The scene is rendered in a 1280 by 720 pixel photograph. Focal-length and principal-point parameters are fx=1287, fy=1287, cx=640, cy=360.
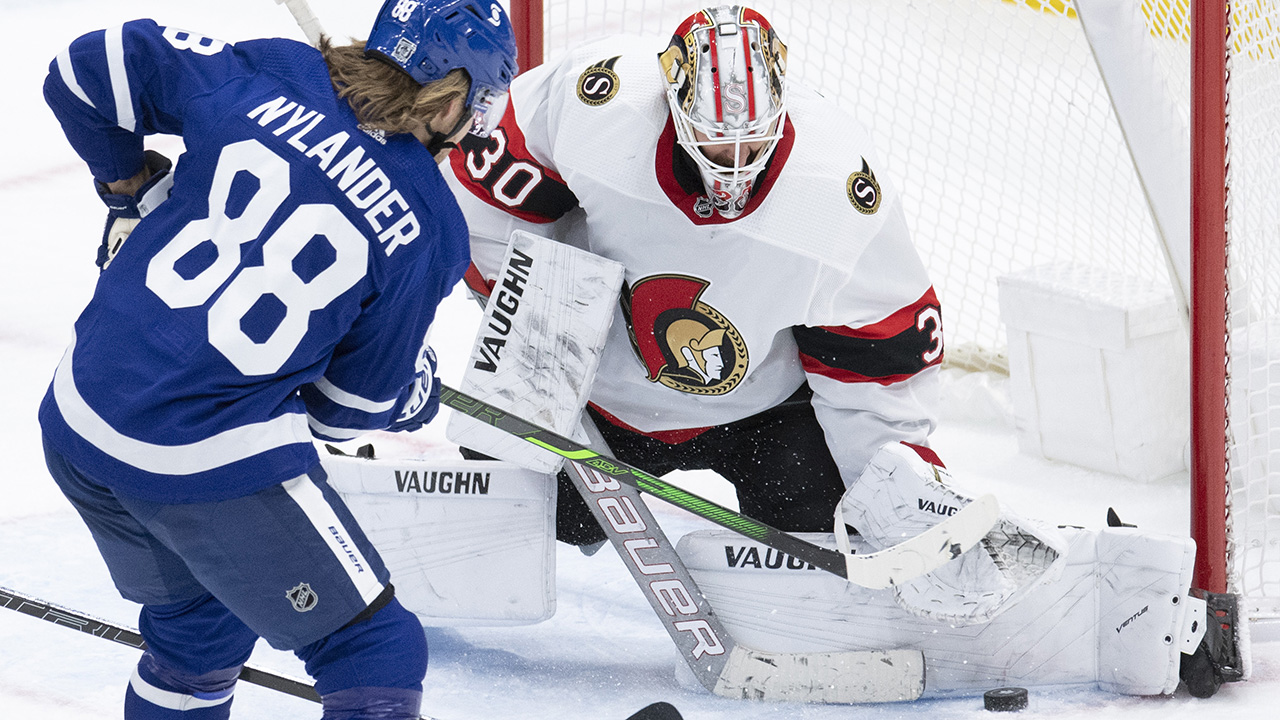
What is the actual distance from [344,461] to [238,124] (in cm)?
104

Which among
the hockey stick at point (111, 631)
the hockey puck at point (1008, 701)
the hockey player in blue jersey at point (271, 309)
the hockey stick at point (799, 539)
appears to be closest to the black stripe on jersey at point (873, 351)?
the hockey stick at point (799, 539)

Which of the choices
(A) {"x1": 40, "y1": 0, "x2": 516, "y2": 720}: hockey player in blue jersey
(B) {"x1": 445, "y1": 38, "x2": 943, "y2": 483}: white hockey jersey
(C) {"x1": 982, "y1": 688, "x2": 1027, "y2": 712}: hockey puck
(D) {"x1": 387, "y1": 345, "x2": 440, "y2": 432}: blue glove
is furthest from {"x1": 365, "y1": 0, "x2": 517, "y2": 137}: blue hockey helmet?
(C) {"x1": 982, "y1": 688, "x2": 1027, "y2": 712}: hockey puck

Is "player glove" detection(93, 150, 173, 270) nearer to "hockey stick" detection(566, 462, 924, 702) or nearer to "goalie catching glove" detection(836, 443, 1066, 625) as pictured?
"hockey stick" detection(566, 462, 924, 702)

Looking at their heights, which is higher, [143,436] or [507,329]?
[143,436]

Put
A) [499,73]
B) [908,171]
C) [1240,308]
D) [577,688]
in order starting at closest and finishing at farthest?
[499,73] → [577,688] → [1240,308] → [908,171]

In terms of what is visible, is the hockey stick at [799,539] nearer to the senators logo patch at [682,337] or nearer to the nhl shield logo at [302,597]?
the senators logo patch at [682,337]

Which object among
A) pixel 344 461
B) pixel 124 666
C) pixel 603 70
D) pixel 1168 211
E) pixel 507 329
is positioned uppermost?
pixel 603 70

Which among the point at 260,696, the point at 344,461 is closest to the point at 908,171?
the point at 344,461

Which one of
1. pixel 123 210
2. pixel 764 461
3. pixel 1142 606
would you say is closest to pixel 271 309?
pixel 123 210

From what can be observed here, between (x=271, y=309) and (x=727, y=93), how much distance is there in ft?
2.58

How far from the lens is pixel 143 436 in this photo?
1.26 metres

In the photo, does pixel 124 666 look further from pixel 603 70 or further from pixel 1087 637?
pixel 1087 637

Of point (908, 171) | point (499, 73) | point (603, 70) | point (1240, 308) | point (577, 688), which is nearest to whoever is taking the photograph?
point (499, 73)

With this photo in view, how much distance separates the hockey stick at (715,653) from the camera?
82.0 inches
